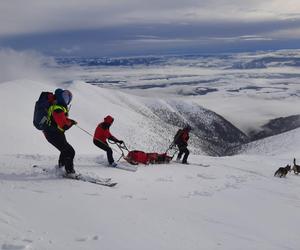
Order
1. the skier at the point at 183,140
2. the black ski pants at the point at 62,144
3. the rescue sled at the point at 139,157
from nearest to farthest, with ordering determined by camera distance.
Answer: the black ski pants at the point at 62,144
the rescue sled at the point at 139,157
the skier at the point at 183,140

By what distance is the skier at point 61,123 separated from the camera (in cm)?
1217

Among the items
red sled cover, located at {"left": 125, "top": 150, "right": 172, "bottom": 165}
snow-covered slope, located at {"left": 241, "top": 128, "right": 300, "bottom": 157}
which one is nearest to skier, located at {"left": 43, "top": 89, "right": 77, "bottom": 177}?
red sled cover, located at {"left": 125, "top": 150, "right": 172, "bottom": 165}

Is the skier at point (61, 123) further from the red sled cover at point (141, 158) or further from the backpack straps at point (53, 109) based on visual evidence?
the red sled cover at point (141, 158)

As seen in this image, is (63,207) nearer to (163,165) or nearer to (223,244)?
(223,244)

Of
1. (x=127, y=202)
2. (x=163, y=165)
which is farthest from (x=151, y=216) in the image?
(x=163, y=165)

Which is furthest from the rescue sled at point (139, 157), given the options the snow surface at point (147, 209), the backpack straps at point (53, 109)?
the backpack straps at point (53, 109)

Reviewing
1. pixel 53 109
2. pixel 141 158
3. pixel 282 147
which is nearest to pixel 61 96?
pixel 53 109

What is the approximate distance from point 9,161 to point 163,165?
6.61 m

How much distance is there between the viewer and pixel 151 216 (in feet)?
31.8

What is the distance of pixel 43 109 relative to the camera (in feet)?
40.3

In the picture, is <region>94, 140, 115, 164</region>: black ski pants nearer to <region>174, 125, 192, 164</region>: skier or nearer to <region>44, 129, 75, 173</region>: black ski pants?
<region>44, 129, 75, 173</region>: black ski pants

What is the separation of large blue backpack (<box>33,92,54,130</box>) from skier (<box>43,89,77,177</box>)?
0.10m

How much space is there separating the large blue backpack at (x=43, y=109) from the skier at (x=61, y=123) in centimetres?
10

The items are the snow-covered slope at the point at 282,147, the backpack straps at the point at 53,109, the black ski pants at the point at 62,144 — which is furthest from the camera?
the snow-covered slope at the point at 282,147
